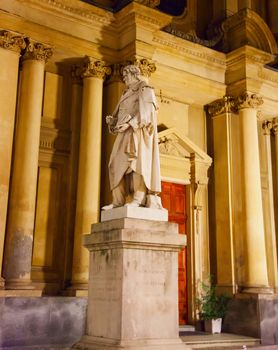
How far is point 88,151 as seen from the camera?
11078 mm

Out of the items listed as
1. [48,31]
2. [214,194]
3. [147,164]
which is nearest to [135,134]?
[147,164]

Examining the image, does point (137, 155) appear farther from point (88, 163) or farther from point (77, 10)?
point (77, 10)

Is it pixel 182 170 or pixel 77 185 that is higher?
pixel 182 170

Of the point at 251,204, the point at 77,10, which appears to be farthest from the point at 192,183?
the point at 77,10

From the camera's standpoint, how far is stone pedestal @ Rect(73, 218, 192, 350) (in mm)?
6027

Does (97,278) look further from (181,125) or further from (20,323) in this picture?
(181,125)

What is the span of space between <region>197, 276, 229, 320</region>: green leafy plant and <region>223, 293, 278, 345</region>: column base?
0.22 metres

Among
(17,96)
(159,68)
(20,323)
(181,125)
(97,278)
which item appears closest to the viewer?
(97,278)

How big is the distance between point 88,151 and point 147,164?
452 cm

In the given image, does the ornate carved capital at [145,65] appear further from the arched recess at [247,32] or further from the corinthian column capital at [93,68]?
the arched recess at [247,32]

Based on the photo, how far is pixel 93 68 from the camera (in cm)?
1152

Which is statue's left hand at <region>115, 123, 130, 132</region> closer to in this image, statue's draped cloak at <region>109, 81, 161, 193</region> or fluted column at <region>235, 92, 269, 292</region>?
statue's draped cloak at <region>109, 81, 161, 193</region>

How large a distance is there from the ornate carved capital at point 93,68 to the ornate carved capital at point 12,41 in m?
1.52

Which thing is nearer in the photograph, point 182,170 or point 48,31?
point 48,31
